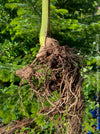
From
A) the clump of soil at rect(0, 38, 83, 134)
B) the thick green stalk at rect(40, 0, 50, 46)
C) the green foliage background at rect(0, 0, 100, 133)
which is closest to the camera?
the clump of soil at rect(0, 38, 83, 134)

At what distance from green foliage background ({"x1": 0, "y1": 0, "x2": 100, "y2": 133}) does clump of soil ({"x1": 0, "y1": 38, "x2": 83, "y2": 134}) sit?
0.48 ft

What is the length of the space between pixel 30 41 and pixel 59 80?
177cm

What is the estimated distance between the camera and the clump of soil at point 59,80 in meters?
1.15

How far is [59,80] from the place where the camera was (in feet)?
4.08

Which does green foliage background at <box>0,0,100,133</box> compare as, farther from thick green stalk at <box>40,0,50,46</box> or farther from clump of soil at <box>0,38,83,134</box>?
thick green stalk at <box>40,0,50,46</box>

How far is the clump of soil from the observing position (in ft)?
3.77

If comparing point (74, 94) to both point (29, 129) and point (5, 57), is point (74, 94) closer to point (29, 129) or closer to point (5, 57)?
point (29, 129)

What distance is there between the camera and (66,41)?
2.51 m

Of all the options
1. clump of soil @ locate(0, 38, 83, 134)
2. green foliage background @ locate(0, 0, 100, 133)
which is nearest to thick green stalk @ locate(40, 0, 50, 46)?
clump of soil @ locate(0, 38, 83, 134)

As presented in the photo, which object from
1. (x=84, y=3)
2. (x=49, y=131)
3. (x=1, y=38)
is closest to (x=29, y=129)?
(x=49, y=131)

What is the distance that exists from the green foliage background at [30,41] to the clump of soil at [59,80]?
147 mm

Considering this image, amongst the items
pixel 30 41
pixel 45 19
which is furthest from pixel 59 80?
pixel 30 41

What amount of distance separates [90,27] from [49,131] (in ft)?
6.51

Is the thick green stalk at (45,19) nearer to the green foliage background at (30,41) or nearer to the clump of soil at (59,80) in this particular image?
the clump of soil at (59,80)
